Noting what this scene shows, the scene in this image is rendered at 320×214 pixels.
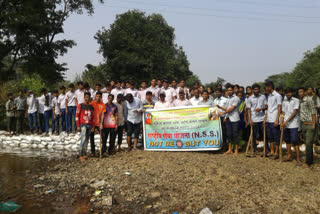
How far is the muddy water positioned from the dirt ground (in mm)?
304

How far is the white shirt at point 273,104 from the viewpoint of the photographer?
6.69m

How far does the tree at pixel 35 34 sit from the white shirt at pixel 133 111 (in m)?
15.5

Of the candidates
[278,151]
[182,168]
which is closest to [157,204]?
[182,168]

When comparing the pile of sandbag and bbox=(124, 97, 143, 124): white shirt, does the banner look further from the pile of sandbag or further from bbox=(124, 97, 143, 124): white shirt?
the pile of sandbag

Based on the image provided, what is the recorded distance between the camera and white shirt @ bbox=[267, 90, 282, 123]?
6.69 m

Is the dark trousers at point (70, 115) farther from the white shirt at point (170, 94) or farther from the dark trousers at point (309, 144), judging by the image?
the dark trousers at point (309, 144)

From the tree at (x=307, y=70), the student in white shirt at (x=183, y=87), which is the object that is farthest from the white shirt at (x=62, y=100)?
the tree at (x=307, y=70)

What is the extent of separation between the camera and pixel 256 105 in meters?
7.22

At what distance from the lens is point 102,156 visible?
7633mm

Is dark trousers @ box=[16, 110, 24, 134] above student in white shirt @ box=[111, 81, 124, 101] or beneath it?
beneath

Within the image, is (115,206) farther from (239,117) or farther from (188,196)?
(239,117)

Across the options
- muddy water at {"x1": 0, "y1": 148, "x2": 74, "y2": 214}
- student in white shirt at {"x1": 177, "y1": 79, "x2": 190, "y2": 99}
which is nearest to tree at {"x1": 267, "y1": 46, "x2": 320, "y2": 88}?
student in white shirt at {"x1": 177, "y1": 79, "x2": 190, "y2": 99}

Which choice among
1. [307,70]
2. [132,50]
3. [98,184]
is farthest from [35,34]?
[307,70]

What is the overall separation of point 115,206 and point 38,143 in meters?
7.15
